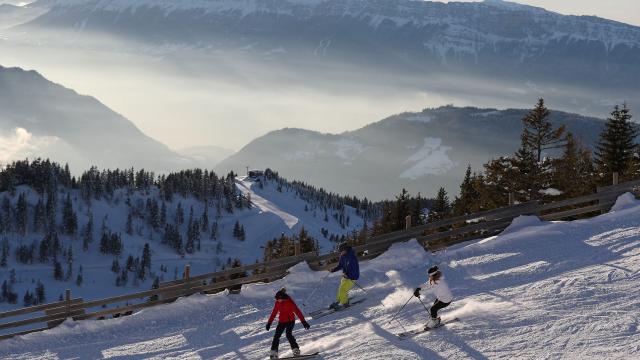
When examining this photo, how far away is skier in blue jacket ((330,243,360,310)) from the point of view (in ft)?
71.3

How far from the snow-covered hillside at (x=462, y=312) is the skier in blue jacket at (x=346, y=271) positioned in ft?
1.59

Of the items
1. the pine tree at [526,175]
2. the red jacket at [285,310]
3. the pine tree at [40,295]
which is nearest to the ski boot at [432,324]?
the red jacket at [285,310]

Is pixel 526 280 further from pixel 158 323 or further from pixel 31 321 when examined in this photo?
pixel 31 321

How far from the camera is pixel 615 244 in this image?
23031mm

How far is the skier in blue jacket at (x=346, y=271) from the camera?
21.7 m

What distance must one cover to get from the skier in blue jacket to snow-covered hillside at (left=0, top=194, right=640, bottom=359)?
1.59 ft

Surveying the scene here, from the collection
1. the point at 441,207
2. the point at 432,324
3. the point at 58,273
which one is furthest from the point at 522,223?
the point at 58,273

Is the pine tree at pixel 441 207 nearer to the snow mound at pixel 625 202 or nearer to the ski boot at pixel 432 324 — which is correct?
the snow mound at pixel 625 202

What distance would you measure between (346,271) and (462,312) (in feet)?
14.0

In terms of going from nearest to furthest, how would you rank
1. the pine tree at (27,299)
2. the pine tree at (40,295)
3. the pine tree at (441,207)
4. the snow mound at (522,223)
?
1. the snow mound at (522,223)
2. the pine tree at (441,207)
3. the pine tree at (27,299)
4. the pine tree at (40,295)

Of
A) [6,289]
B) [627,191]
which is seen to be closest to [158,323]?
[627,191]

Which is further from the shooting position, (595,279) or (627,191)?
(627,191)

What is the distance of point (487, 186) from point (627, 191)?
22.7 meters

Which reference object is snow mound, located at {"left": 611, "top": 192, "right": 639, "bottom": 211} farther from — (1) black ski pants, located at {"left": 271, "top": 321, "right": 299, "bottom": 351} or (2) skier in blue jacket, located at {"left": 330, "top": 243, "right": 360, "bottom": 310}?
(1) black ski pants, located at {"left": 271, "top": 321, "right": 299, "bottom": 351}
